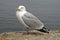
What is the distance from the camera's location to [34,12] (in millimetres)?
12734

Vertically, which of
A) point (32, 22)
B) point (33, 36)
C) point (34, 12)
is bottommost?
point (33, 36)

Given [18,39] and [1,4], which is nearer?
[18,39]

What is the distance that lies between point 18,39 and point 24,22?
633 mm

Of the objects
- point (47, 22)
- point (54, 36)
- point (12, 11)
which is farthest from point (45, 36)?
point (12, 11)

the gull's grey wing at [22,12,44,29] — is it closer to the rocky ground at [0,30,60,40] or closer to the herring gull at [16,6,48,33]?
the herring gull at [16,6,48,33]

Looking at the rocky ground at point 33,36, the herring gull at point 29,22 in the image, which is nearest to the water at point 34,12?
the rocky ground at point 33,36

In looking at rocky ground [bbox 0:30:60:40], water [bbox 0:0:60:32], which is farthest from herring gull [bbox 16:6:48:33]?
water [bbox 0:0:60:32]

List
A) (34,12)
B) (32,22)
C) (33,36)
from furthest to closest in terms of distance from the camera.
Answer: (34,12), (32,22), (33,36)

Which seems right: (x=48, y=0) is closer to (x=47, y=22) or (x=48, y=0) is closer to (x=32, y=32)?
(x=47, y=22)

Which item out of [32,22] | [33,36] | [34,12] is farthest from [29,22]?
[34,12]

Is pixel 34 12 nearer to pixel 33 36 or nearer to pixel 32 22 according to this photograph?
pixel 32 22

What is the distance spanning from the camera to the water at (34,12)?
10382 millimetres

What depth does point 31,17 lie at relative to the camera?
7.31 meters

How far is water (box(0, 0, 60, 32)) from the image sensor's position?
10382 millimetres
